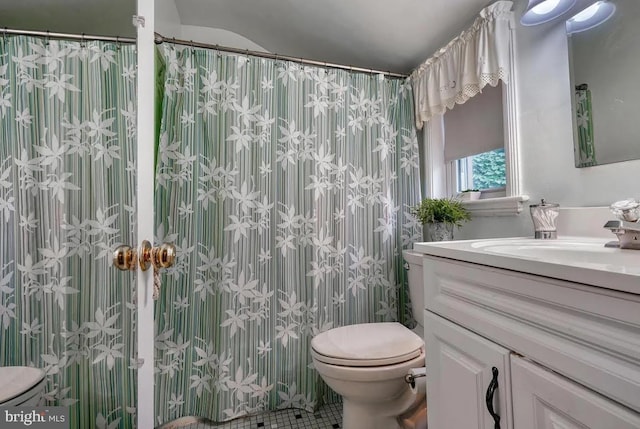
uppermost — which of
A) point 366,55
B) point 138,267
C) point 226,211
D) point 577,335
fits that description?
point 366,55

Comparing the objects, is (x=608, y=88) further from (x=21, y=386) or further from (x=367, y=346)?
(x=21, y=386)

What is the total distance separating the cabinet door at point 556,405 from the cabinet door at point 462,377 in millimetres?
25

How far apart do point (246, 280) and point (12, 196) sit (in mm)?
969

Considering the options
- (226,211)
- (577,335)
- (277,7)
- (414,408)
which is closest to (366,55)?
(277,7)

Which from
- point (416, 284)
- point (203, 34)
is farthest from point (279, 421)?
point (203, 34)

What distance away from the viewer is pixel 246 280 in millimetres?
1452

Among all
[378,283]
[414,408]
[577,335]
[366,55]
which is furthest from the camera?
[366,55]

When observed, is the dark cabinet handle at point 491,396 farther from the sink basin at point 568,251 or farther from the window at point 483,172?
the window at point 483,172

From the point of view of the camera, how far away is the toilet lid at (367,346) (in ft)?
3.51

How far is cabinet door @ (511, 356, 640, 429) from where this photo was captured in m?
0.42

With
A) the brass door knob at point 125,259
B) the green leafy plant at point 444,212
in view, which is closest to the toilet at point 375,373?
the green leafy plant at point 444,212

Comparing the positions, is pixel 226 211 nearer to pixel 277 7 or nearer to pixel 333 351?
pixel 333 351

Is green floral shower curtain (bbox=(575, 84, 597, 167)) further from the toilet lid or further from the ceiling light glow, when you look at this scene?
the toilet lid

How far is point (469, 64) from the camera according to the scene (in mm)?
1299
